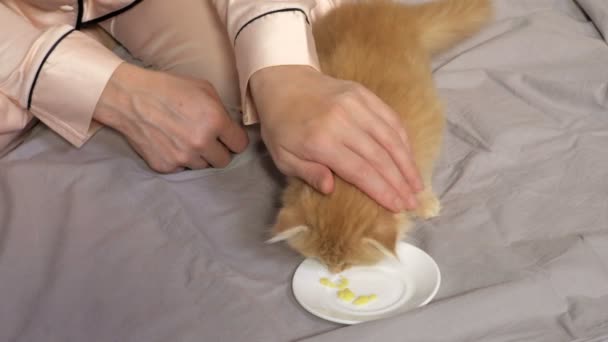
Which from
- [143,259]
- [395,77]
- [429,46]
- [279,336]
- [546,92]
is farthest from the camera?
[429,46]

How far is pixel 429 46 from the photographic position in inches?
51.4

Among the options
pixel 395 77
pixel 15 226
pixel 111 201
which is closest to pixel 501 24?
pixel 395 77

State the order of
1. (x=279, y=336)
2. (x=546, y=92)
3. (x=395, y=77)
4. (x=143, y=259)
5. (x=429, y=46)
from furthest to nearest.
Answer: (x=429, y=46) → (x=546, y=92) → (x=395, y=77) → (x=143, y=259) → (x=279, y=336)

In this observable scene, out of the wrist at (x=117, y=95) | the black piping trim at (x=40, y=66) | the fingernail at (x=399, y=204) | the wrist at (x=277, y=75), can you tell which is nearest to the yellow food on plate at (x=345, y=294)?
the fingernail at (x=399, y=204)

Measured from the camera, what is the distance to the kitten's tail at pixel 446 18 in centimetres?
128

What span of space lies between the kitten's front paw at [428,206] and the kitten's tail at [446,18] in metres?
0.42

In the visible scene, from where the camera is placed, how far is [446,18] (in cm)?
129

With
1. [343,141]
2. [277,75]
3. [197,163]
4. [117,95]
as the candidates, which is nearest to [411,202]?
[343,141]

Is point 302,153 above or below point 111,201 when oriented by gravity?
above

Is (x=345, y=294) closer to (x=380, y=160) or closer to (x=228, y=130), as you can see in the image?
(x=380, y=160)

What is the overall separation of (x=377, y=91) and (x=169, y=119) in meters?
0.33

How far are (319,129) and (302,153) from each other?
4 cm

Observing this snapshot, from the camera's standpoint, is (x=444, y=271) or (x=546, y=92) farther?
(x=546, y=92)

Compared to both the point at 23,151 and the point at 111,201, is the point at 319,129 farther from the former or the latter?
the point at 23,151
